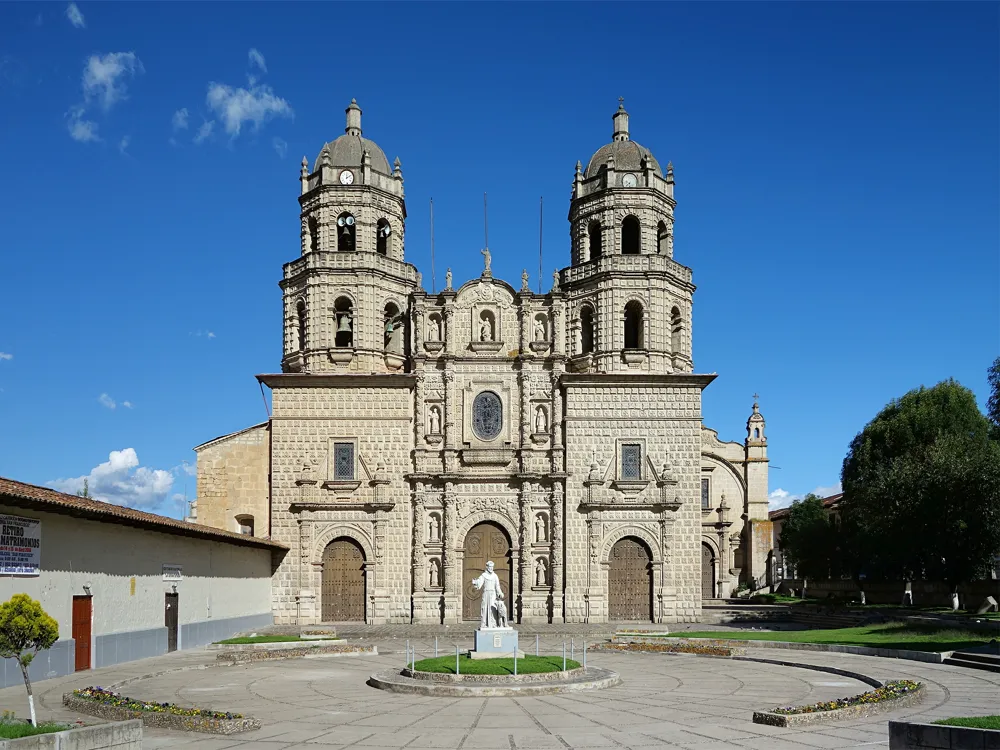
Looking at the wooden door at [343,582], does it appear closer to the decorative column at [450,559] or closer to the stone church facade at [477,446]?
the stone church facade at [477,446]

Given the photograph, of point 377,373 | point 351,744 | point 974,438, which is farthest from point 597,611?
point 351,744

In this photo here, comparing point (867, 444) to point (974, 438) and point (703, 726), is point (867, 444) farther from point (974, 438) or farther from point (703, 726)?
point (703, 726)

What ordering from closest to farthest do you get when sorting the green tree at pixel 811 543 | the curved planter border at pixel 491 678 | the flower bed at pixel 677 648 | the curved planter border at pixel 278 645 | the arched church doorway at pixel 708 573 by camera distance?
the curved planter border at pixel 491 678
the curved planter border at pixel 278 645
the flower bed at pixel 677 648
the arched church doorway at pixel 708 573
the green tree at pixel 811 543

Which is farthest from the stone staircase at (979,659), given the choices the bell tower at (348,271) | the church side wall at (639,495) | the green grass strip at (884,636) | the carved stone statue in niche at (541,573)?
the bell tower at (348,271)

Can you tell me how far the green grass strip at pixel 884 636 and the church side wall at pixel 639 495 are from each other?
587 centimetres

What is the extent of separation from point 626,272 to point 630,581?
41.6ft

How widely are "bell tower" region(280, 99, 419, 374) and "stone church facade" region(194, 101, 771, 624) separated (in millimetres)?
96

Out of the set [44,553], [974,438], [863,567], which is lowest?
[863,567]

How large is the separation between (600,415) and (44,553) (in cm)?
2396

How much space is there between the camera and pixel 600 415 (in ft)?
138

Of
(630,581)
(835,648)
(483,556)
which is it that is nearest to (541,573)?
(483,556)

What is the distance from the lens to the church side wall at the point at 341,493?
41.2 meters

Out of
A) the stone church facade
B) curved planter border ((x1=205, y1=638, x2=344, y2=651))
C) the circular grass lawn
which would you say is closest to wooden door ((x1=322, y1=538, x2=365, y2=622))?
the stone church facade

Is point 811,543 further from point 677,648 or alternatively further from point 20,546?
point 20,546
